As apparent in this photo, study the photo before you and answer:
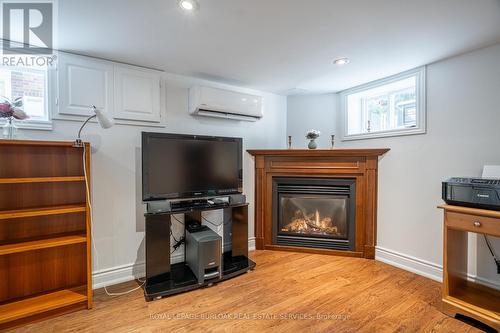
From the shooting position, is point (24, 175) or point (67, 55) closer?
point (24, 175)

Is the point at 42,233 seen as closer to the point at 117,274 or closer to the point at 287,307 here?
the point at 117,274

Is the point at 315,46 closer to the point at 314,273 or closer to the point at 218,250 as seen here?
the point at 218,250

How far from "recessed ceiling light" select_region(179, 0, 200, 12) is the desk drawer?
2.35 metres

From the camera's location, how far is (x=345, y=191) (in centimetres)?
296

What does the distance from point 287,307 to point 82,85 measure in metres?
2.64

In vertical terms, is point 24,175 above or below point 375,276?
above

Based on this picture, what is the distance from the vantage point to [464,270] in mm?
2037

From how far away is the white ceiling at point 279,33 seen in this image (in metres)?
1.48

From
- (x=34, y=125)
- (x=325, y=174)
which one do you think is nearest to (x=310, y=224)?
(x=325, y=174)

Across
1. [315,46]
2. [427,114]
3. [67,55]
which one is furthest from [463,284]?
[67,55]

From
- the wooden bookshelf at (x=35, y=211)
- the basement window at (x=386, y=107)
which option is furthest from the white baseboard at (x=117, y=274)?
the basement window at (x=386, y=107)

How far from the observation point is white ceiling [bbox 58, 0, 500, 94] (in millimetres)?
1479

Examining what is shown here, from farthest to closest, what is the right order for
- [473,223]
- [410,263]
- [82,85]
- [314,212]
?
[314,212]
[410,263]
[82,85]
[473,223]

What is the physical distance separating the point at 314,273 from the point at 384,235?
1001 mm
